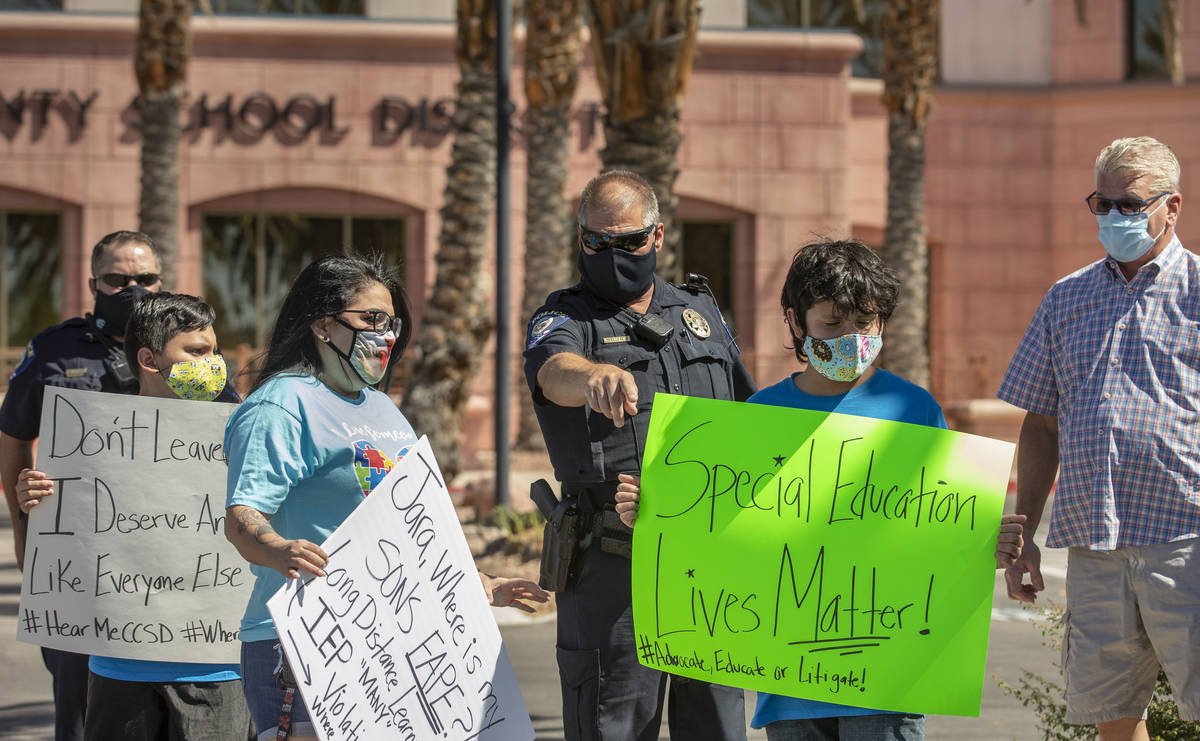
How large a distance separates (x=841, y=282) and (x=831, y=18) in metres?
21.9

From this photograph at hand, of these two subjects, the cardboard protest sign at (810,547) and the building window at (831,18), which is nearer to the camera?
the cardboard protest sign at (810,547)

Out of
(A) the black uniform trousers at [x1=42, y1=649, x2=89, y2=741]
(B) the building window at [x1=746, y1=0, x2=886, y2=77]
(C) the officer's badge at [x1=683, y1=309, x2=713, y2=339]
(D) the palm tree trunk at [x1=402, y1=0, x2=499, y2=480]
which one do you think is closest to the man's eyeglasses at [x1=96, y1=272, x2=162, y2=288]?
(A) the black uniform trousers at [x1=42, y1=649, x2=89, y2=741]

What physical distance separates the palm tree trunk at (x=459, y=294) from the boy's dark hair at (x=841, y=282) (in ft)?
29.6

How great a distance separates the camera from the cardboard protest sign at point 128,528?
4508mm

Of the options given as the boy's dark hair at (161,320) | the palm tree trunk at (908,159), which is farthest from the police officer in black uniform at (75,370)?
the palm tree trunk at (908,159)

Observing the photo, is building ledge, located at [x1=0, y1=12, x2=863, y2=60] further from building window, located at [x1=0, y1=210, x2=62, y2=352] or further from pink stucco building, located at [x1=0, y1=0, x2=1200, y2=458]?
building window, located at [x1=0, y1=210, x2=62, y2=352]

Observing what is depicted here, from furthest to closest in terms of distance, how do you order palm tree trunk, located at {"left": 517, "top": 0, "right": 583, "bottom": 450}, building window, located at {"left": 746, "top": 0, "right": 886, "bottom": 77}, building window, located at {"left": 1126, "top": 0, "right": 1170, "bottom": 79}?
1. building window, located at {"left": 1126, "top": 0, "right": 1170, "bottom": 79}
2. building window, located at {"left": 746, "top": 0, "right": 886, "bottom": 77}
3. palm tree trunk, located at {"left": 517, "top": 0, "right": 583, "bottom": 450}

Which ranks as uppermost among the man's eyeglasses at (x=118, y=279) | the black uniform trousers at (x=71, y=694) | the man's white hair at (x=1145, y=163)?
the man's white hair at (x=1145, y=163)

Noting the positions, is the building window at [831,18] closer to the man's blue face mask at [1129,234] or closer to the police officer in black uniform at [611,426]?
the man's blue face mask at [1129,234]

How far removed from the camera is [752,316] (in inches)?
914

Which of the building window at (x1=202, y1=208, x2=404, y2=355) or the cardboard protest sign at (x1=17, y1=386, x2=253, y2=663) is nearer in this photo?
the cardboard protest sign at (x1=17, y1=386, x2=253, y2=663)

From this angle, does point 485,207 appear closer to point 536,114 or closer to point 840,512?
point 536,114

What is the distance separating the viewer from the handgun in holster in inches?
161

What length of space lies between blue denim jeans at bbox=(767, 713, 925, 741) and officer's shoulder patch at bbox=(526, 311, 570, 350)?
1.27 m
